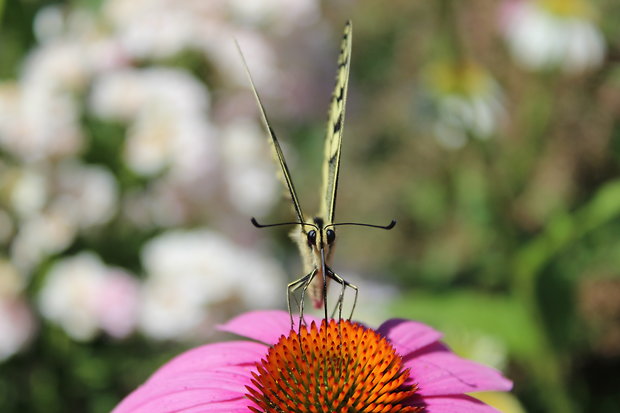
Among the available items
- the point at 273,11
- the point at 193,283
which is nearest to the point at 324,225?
the point at 193,283

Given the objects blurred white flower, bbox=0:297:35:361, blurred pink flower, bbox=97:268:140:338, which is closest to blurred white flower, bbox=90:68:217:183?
blurred pink flower, bbox=97:268:140:338

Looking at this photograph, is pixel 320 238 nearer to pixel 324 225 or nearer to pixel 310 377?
pixel 324 225

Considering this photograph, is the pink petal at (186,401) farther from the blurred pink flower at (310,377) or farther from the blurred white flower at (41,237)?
the blurred white flower at (41,237)

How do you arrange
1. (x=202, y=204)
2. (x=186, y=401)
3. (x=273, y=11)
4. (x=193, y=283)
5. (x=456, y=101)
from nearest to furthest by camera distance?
1. (x=186, y=401)
2. (x=193, y=283)
3. (x=202, y=204)
4. (x=273, y=11)
5. (x=456, y=101)

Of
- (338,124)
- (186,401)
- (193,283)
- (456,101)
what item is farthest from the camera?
(456,101)

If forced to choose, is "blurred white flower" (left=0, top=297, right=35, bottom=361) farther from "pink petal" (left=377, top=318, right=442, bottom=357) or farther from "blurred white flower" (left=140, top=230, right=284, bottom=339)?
"pink petal" (left=377, top=318, right=442, bottom=357)

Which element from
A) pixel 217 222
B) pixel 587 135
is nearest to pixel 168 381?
pixel 217 222

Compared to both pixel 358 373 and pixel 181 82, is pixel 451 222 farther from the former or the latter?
pixel 358 373
